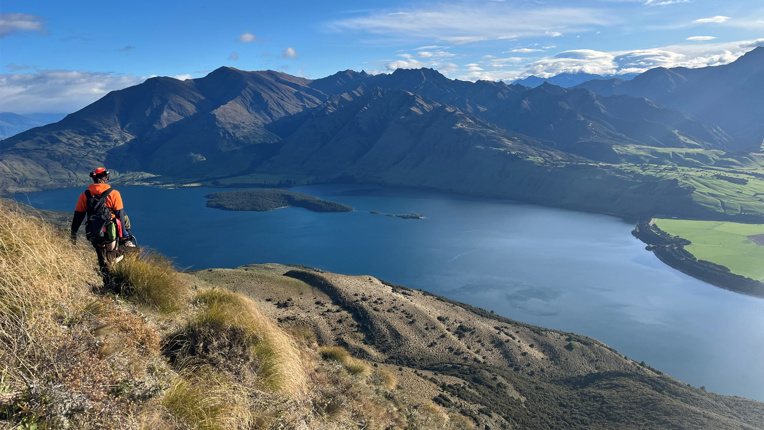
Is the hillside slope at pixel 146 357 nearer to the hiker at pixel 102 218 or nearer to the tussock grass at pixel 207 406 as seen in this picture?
the tussock grass at pixel 207 406

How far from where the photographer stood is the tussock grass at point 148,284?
9898 mm

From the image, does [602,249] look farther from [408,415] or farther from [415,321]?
[408,415]

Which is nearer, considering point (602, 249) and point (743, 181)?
point (602, 249)

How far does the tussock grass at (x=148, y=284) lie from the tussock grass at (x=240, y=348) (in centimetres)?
121

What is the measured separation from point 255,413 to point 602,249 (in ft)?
439

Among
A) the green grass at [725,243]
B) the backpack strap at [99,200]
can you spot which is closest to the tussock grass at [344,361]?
the backpack strap at [99,200]

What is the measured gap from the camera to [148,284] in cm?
1012

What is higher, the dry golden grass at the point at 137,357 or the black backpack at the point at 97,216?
the black backpack at the point at 97,216

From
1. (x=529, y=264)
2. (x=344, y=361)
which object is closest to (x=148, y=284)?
(x=344, y=361)

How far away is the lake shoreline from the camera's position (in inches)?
3546

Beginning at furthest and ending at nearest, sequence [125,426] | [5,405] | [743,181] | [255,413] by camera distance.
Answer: [743,181], [255,413], [125,426], [5,405]

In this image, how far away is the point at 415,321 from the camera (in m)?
51.3

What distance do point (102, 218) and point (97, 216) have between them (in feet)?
0.36

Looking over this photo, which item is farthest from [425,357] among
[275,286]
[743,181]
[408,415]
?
[743,181]
